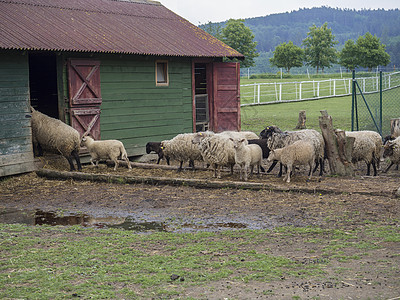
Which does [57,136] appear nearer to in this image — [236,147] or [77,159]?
[77,159]

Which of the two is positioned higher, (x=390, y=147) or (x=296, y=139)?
(x=296, y=139)

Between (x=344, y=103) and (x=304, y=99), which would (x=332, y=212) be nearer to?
(x=344, y=103)

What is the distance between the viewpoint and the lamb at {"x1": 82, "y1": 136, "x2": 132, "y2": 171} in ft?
46.1

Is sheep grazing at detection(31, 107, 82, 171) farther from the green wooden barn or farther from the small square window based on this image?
the small square window

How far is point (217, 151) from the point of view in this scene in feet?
40.9

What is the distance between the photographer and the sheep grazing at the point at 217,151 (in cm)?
1235

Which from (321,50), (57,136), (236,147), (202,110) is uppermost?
(321,50)

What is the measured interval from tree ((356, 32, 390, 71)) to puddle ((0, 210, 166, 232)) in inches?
2856

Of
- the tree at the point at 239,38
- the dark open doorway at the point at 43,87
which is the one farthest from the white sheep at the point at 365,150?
the tree at the point at 239,38

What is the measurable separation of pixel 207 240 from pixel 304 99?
32289 millimetres

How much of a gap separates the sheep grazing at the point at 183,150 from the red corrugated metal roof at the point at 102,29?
332 centimetres

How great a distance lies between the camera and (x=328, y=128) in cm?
1252

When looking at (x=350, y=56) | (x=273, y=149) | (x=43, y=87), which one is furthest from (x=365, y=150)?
(x=350, y=56)

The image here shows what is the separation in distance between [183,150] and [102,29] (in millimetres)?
5334
